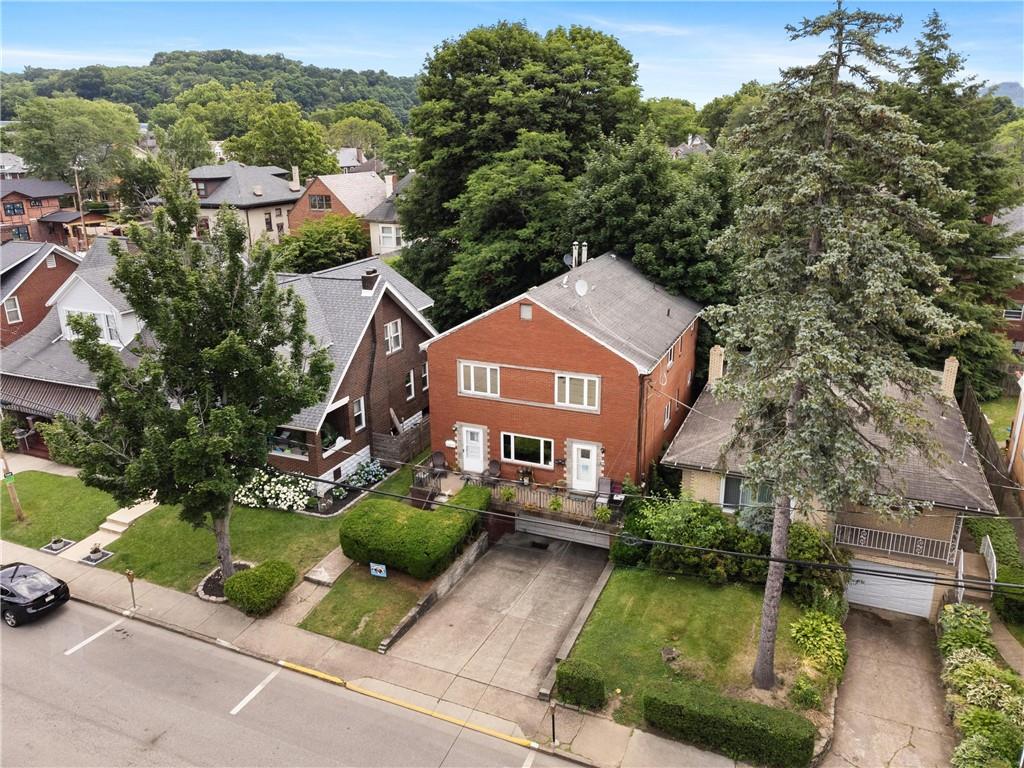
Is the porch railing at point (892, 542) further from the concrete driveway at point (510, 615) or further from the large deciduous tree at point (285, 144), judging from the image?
the large deciduous tree at point (285, 144)

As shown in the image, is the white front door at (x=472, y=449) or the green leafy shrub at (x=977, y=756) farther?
the white front door at (x=472, y=449)

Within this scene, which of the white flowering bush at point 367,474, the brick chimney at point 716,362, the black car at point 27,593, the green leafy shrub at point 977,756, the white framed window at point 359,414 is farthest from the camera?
the white framed window at point 359,414

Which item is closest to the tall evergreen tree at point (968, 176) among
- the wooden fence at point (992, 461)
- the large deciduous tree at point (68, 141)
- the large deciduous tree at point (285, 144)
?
the wooden fence at point (992, 461)

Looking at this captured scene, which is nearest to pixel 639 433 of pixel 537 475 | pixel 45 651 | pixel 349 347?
pixel 537 475

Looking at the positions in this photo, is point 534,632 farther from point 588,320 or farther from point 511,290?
point 511,290

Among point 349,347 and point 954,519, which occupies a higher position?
point 349,347

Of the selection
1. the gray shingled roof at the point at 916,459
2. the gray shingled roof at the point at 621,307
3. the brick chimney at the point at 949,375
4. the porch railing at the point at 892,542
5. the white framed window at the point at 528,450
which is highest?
the gray shingled roof at the point at 621,307

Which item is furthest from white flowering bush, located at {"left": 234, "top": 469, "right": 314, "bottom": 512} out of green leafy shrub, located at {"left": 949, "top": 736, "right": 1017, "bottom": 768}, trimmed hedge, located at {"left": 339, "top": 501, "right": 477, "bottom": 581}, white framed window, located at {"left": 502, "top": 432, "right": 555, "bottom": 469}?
green leafy shrub, located at {"left": 949, "top": 736, "right": 1017, "bottom": 768}
